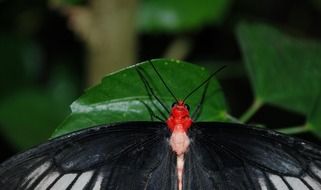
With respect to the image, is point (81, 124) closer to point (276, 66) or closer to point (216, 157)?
point (216, 157)

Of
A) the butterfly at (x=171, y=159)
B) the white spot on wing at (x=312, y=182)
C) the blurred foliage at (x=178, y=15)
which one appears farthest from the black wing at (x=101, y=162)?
the blurred foliage at (x=178, y=15)

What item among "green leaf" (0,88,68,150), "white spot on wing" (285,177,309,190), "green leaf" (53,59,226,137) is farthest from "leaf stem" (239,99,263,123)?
"green leaf" (0,88,68,150)

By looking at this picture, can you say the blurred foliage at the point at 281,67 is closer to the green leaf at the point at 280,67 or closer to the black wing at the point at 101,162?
the green leaf at the point at 280,67

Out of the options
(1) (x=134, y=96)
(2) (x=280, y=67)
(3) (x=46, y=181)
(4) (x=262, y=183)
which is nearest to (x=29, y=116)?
(2) (x=280, y=67)

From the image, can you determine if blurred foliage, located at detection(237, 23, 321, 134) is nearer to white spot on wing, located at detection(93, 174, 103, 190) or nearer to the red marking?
the red marking

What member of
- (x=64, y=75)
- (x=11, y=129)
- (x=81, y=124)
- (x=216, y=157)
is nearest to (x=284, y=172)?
(x=216, y=157)

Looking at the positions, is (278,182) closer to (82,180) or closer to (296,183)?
(296,183)

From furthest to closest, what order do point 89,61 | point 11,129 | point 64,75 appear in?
point 64,75 → point 11,129 → point 89,61
